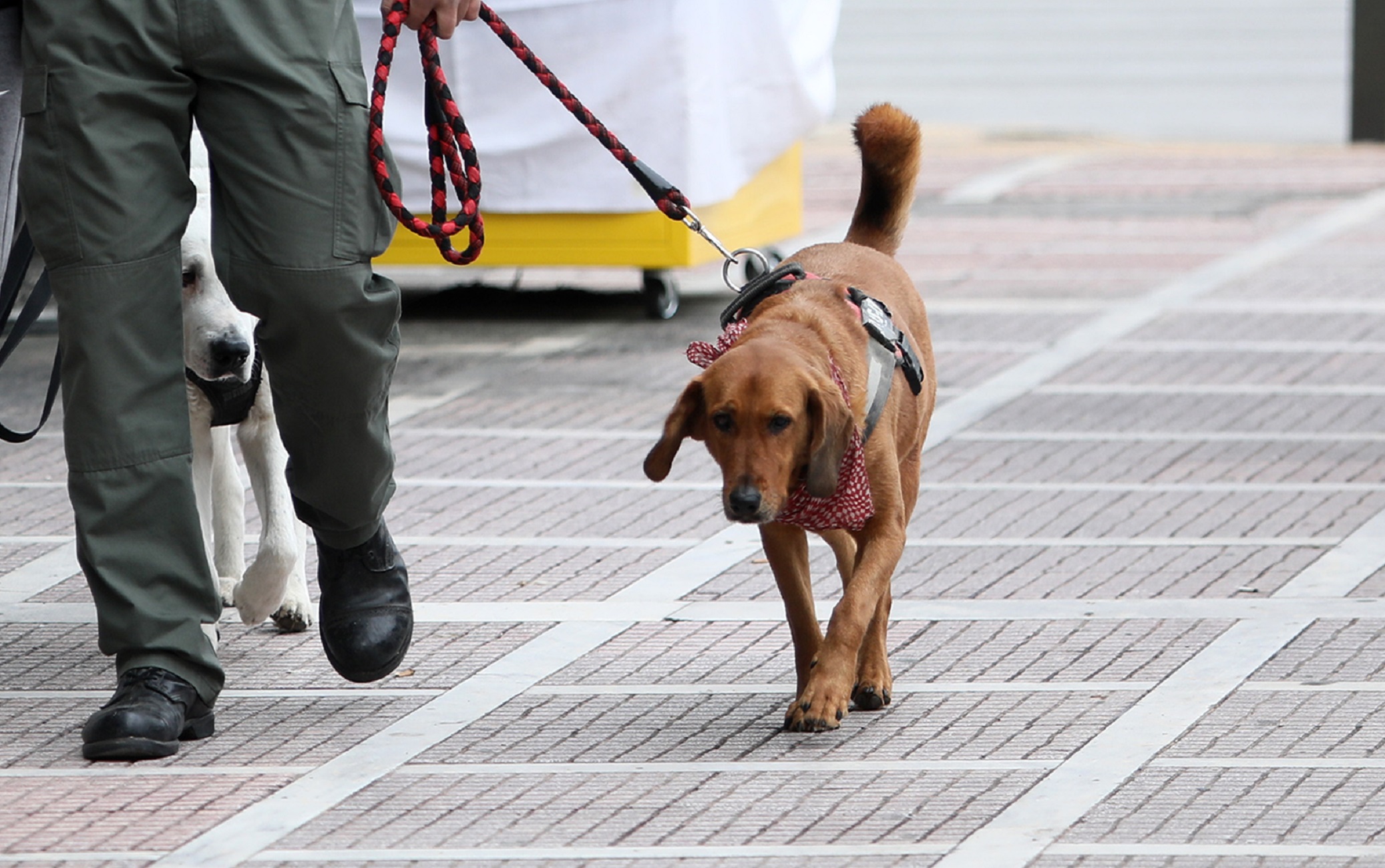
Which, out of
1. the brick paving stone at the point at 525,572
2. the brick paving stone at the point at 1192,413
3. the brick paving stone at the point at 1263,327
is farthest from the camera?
the brick paving stone at the point at 1263,327

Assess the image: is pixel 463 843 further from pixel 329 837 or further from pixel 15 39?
pixel 15 39

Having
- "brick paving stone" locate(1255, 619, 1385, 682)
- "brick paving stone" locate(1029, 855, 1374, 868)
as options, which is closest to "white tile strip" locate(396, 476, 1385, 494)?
"brick paving stone" locate(1255, 619, 1385, 682)

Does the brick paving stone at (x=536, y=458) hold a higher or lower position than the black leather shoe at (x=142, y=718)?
lower

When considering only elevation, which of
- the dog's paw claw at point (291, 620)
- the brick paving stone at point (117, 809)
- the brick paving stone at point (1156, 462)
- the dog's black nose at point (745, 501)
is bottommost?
the brick paving stone at point (1156, 462)

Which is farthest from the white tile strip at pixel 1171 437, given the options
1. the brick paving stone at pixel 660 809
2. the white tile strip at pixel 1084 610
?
the brick paving stone at pixel 660 809

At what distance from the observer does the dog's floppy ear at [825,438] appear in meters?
4.57

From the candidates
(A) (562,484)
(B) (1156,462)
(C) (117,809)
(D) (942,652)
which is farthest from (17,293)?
(B) (1156,462)

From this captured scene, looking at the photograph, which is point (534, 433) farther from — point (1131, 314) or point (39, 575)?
point (1131, 314)

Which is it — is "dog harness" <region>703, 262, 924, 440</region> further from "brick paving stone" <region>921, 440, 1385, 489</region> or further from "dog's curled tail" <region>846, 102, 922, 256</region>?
"brick paving stone" <region>921, 440, 1385, 489</region>

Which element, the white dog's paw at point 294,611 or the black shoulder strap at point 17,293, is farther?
the white dog's paw at point 294,611

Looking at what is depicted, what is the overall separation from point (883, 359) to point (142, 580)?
5.34 ft

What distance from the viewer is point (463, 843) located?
4.13 metres

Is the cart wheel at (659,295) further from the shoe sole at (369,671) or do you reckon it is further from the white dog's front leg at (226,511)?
the shoe sole at (369,671)

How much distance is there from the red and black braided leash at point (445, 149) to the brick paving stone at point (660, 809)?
3.64ft
